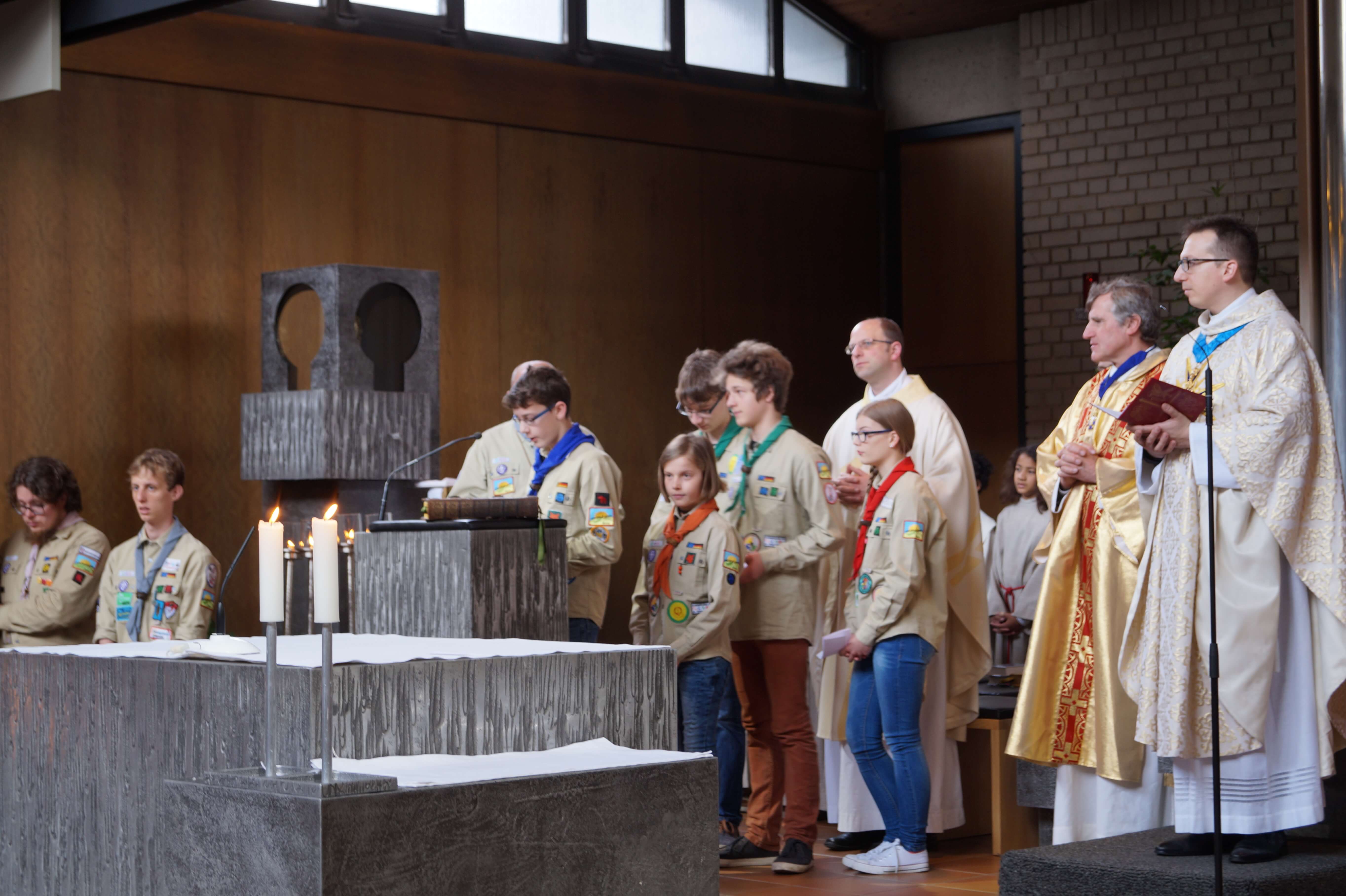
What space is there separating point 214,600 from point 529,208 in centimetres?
340

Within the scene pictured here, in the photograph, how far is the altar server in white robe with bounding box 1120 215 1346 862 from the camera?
12.4 feet

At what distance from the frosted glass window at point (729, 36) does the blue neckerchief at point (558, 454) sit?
4.39 metres

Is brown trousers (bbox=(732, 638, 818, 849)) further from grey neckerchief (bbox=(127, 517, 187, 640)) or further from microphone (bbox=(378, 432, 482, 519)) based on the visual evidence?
grey neckerchief (bbox=(127, 517, 187, 640))

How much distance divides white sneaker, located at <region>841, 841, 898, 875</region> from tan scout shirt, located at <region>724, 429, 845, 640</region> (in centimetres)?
66

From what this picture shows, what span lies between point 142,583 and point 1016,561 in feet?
11.0

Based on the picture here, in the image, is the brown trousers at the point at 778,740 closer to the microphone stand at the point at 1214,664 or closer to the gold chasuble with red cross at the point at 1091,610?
the gold chasuble with red cross at the point at 1091,610

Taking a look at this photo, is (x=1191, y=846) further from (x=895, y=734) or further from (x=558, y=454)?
(x=558, y=454)

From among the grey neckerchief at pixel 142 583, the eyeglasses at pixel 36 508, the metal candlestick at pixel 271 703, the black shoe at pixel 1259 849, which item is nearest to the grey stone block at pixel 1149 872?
the black shoe at pixel 1259 849

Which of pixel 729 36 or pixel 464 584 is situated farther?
pixel 729 36

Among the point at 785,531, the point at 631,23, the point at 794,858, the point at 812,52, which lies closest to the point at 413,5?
Answer: the point at 631,23

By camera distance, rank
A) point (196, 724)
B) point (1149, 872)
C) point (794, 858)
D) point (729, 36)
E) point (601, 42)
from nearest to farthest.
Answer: point (196, 724), point (1149, 872), point (794, 858), point (601, 42), point (729, 36)

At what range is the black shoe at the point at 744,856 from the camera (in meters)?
5.14

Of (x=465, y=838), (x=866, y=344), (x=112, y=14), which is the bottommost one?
(x=465, y=838)

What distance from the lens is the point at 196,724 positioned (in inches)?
115
